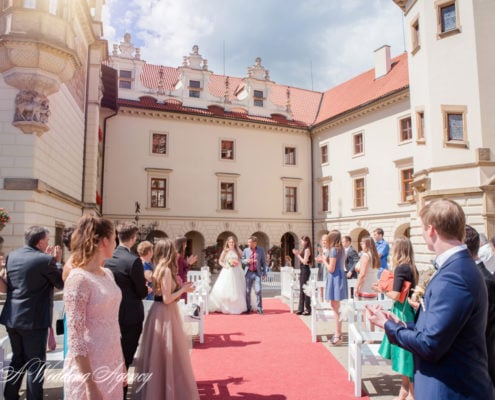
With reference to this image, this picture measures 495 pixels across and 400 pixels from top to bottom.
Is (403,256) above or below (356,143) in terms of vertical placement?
below

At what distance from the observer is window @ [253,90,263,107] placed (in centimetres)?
2902

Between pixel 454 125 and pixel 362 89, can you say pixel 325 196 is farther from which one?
pixel 454 125

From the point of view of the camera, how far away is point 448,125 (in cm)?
1463

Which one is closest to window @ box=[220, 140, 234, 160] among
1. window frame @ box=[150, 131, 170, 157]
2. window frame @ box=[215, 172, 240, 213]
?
window frame @ box=[215, 172, 240, 213]

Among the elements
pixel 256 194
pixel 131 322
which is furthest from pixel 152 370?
pixel 256 194

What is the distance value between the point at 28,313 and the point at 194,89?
24.8 metres

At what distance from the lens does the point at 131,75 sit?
2608cm

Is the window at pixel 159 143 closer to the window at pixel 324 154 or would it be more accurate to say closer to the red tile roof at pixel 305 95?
the red tile roof at pixel 305 95

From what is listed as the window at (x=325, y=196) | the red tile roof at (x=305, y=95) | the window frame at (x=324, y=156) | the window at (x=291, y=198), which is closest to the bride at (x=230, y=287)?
the red tile roof at (x=305, y=95)

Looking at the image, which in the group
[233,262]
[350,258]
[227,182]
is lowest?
[233,262]

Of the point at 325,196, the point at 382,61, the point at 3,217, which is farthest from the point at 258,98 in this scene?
the point at 3,217

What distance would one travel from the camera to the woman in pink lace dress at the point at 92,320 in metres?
2.53

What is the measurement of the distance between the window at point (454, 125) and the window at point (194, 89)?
17160 mm

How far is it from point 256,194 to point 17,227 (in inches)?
738
